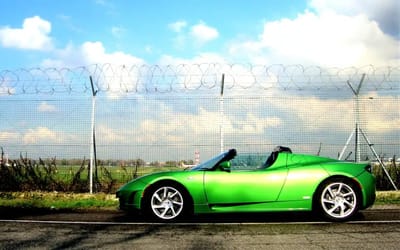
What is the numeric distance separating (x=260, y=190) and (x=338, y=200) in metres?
1.23

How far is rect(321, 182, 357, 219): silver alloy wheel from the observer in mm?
7469

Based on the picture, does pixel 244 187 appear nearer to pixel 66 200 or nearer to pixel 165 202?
pixel 165 202

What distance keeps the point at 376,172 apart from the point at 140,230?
7.44 m

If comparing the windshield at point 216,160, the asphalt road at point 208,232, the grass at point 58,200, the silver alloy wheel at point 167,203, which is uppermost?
the windshield at point 216,160

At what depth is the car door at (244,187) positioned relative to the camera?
746 centimetres

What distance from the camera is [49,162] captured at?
12.5 meters

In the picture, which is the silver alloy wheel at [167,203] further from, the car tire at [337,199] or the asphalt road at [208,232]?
the car tire at [337,199]

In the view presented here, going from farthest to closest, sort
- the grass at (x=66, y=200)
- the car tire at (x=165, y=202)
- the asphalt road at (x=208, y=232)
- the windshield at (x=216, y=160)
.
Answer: the grass at (x=66, y=200) < the windshield at (x=216, y=160) < the car tire at (x=165, y=202) < the asphalt road at (x=208, y=232)

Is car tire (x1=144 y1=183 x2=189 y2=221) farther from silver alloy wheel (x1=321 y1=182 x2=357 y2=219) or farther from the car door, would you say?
silver alloy wheel (x1=321 y1=182 x2=357 y2=219)

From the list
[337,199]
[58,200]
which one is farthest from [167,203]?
[58,200]

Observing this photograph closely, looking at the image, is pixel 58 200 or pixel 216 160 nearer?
pixel 216 160

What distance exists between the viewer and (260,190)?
24.5ft

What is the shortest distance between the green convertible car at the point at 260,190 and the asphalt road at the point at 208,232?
0.80 feet

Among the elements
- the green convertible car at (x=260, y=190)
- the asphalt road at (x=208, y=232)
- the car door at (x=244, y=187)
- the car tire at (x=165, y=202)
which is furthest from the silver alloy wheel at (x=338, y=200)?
the car tire at (x=165, y=202)
